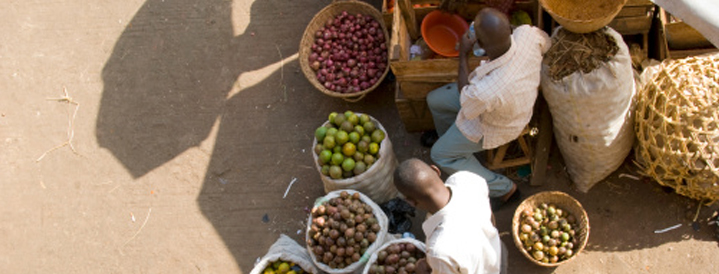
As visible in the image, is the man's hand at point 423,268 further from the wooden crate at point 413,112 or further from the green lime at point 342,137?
the wooden crate at point 413,112

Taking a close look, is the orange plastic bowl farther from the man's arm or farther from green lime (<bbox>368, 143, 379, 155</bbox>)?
green lime (<bbox>368, 143, 379, 155</bbox>)

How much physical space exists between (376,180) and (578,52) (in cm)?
179

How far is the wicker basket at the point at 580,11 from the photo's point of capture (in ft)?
12.4

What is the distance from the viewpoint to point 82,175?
224 inches

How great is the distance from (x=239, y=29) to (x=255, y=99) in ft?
3.13

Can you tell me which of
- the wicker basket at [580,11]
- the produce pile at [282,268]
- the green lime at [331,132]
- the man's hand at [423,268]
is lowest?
the produce pile at [282,268]

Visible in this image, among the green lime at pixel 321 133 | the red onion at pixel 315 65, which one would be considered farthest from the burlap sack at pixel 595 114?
the red onion at pixel 315 65

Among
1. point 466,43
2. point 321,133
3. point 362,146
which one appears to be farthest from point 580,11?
point 321,133

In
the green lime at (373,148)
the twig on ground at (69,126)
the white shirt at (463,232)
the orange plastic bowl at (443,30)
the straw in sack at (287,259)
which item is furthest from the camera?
the twig on ground at (69,126)

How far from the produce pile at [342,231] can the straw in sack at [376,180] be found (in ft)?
0.44

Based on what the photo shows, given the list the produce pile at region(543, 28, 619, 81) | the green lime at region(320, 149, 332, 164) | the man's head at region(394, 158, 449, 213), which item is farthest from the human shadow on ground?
the man's head at region(394, 158, 449, 213)

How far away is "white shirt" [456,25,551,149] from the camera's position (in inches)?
143

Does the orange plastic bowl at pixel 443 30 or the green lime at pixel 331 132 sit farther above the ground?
the orange plastic bowl at pixel 443 30

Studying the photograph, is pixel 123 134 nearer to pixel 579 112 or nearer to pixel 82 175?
pixel 82 175
